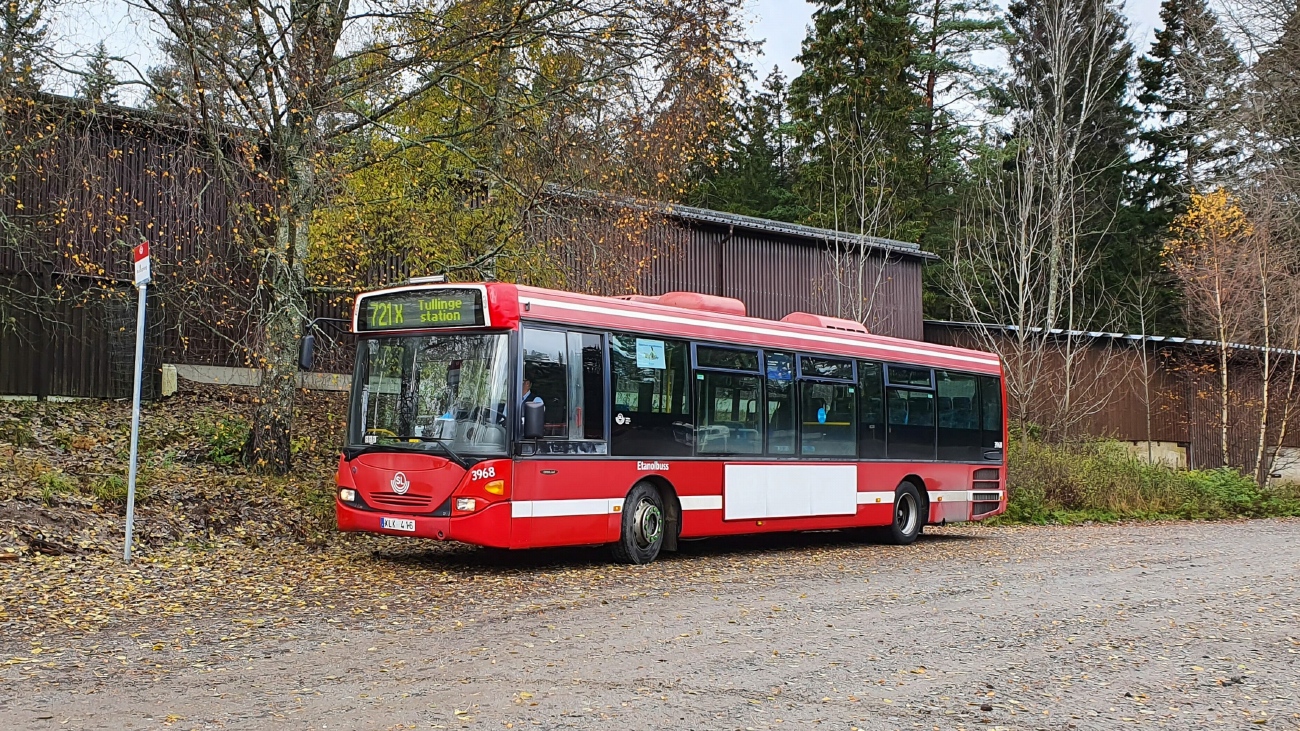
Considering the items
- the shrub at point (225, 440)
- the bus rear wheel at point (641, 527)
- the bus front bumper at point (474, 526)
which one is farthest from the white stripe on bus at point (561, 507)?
the shrub at point (225, 440)

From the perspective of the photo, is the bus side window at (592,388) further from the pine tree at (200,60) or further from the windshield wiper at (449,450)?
the pine tree at (200,60)

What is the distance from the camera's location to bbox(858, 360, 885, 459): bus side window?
56.6 feet

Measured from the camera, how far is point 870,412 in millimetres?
17438

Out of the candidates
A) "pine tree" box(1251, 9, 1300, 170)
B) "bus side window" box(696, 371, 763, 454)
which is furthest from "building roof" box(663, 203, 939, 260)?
"bus side window" box(696, 371, 763, 454)

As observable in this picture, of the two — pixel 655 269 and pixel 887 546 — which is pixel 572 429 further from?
pixel 655 269

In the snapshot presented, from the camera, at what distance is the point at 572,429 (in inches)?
508

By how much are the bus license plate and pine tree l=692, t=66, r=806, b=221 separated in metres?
32.9

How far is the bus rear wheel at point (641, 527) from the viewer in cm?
1357

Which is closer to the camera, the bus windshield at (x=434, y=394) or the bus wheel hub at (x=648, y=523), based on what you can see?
the bus windshield at (x=434, y=394)

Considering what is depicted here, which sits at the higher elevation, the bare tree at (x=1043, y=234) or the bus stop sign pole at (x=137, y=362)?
the bare tree at (x=1043, y=234)

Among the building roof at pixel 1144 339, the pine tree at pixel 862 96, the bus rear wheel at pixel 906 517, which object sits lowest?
the bus rear wheel at pixel 906 517

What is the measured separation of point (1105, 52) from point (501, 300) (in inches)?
1610

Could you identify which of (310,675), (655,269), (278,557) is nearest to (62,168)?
(278,557)

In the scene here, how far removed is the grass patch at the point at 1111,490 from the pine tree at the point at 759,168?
19.8m
